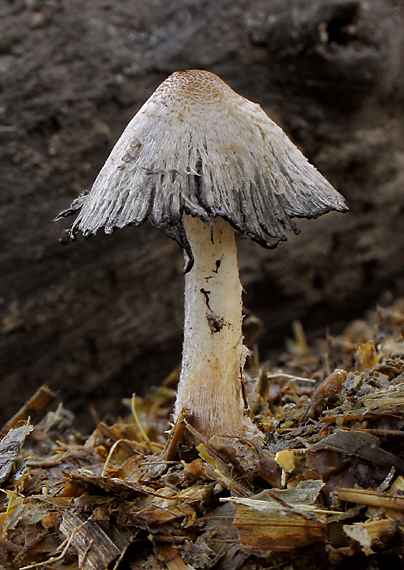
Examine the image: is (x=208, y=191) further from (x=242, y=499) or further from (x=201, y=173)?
(x=242, y=499)

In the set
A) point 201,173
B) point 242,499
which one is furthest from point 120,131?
point 242,499

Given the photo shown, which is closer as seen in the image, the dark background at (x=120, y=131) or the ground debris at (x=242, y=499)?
the ground debris at (x=242, y=499)

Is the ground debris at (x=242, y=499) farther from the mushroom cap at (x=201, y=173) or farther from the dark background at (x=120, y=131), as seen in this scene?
the dark background at (x=120, y=131)

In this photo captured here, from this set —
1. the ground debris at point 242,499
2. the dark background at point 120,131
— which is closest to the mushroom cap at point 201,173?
the ground debris at point 242,499

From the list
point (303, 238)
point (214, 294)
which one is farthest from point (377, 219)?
point (214, 294)

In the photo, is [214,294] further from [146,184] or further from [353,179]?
[353,179]

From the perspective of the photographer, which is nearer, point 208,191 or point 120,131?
point 208,191
